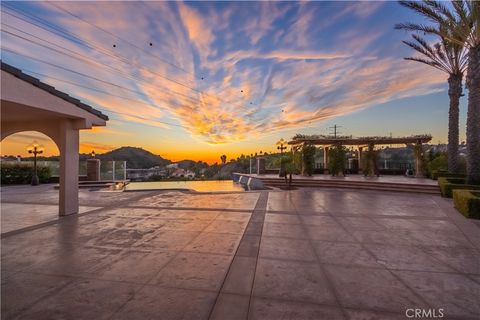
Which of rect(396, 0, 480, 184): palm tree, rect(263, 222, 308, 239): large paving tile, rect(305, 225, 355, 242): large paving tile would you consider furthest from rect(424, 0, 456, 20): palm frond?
rect(263, 222, 308, 239): large paving tile

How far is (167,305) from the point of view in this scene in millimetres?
2791

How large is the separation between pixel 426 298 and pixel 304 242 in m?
2.33

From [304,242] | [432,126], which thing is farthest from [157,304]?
[432,126]

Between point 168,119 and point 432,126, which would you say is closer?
point 168,119

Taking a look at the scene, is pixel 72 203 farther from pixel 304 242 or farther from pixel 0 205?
pixel 304 242

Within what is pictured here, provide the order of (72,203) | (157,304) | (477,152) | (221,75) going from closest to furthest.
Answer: (157,304), (72,203), (477,152), (221,75)

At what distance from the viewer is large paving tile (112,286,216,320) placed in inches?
102

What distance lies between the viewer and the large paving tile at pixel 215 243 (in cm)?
459

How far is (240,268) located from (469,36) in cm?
1475

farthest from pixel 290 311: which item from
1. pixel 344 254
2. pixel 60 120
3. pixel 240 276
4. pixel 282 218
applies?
pixel 60 120

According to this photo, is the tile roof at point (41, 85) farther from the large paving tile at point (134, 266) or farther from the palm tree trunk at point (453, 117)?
the palm tree trunk at point (453, 117)

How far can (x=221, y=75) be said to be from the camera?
1584 centimetres

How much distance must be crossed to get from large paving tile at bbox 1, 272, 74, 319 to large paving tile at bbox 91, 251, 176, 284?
0.48 metres

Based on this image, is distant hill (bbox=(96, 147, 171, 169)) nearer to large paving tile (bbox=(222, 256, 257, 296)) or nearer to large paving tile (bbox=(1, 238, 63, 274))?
large paving tile (bbox=(1, 238, 63, 274))
